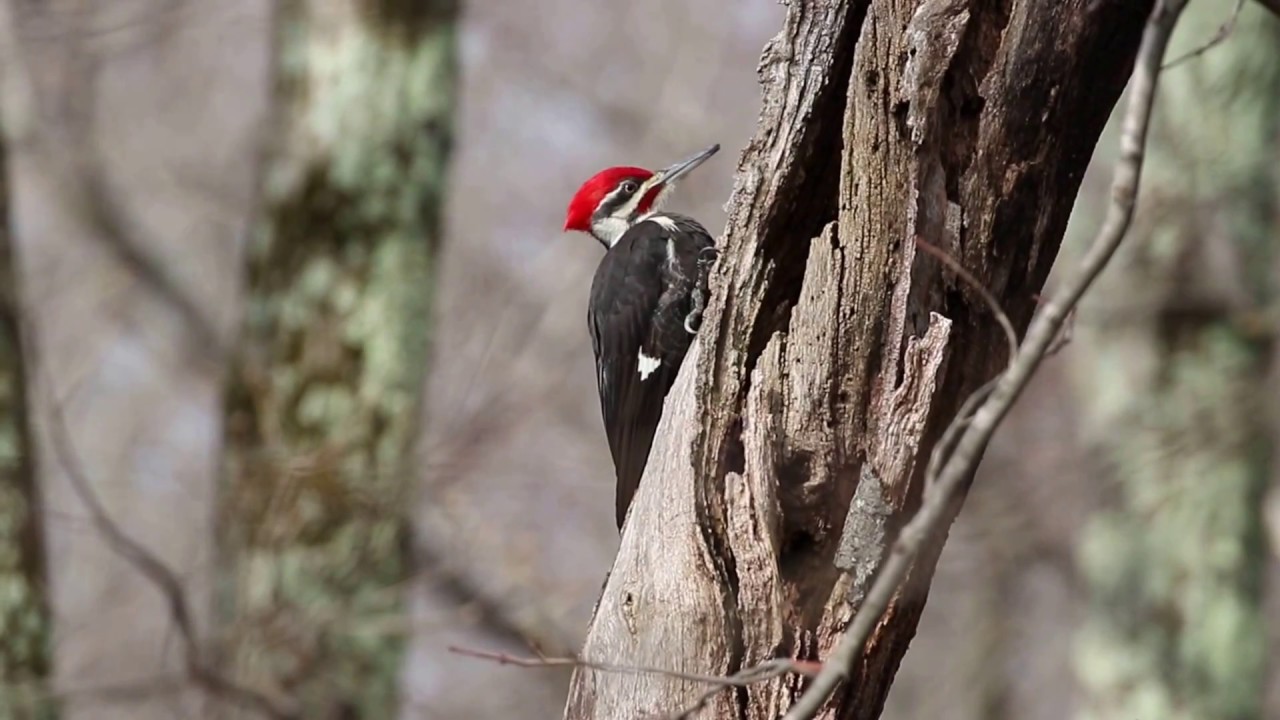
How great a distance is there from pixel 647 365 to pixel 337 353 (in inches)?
76.0

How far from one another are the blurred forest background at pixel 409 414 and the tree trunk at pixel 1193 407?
0.04 ft

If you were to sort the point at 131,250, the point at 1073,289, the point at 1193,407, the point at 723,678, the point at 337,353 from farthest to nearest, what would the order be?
the point at 131,250 → the point at 1193,407 → the point at 337,353 → the point at 723,678 → the point at 1073,289

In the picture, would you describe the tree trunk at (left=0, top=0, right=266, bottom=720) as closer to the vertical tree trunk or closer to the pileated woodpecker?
the vertical tree trunk

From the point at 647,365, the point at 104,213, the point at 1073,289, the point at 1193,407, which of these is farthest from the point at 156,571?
the point at 104,213

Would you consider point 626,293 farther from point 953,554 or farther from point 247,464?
point 953,554

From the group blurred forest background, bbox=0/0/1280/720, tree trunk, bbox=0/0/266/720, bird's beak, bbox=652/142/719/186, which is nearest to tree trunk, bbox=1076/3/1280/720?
blurred forest background, bbox=0/0/1280/720

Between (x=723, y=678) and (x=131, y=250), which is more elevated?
(x=131, y=250)

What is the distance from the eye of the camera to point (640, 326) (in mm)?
4391

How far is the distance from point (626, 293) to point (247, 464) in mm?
1908

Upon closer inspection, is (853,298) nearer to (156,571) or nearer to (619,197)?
(156,571)

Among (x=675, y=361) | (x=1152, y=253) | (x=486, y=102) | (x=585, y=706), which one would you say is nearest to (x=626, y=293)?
(x=675, y=361)

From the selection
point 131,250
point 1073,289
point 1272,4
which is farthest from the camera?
point 131,250

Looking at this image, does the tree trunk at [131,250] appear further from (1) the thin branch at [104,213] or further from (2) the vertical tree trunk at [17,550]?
(2) the vertical tree trunk at [17,550]

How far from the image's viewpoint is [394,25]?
6148mm
